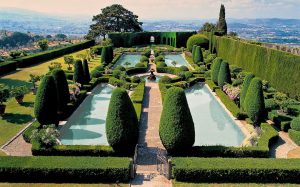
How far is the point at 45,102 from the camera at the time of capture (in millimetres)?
15398

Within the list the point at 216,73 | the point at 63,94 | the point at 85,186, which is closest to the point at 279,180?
the point at 85,186

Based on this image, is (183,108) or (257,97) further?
(257,97)

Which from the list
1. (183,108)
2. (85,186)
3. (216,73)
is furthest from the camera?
(216,73)

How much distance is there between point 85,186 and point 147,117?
322 inches

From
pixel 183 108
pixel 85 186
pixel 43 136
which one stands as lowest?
pixel 85 186

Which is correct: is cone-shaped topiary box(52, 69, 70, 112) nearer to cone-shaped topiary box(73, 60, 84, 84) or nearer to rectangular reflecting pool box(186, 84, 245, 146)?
cone-shaped topiary box(73, 60, 84, 84)

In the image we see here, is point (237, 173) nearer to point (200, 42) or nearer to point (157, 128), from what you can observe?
point (157, 128)

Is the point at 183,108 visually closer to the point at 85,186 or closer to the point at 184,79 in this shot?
the point at 85,186

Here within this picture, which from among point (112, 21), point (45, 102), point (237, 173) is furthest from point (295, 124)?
point (112, 21)

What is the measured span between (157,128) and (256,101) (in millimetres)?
5475

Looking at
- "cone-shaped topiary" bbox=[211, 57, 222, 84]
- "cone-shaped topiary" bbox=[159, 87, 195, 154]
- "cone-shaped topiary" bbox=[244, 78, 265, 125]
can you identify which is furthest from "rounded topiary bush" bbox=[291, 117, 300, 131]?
"cone-shaped topiary" bbox=[211, 57, 222, 84]

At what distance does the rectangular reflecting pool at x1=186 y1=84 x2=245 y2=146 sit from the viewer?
52.2ft

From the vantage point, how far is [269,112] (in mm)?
18453

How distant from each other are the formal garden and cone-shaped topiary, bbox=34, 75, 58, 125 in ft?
0.17
